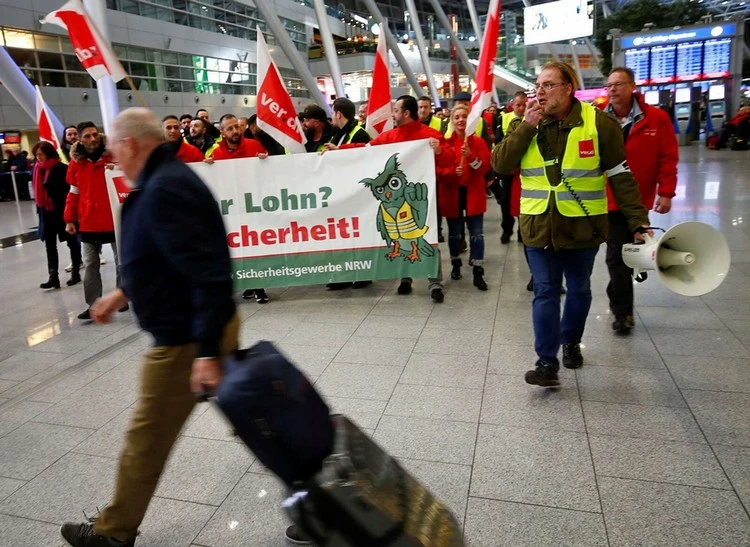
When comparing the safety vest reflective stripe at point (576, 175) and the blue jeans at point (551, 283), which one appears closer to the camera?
the safety vest reflective stripe at point (576, 175)

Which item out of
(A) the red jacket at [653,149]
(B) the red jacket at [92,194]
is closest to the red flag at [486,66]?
(A) the red jacket at [653,149]

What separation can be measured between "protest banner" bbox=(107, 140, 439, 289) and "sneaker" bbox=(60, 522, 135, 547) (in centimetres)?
359

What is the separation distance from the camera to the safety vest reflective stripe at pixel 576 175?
11.3 feet

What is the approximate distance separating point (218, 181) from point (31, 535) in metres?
4.01

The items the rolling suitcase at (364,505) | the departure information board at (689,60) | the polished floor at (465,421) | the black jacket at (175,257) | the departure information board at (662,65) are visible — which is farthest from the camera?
the departure information board at (662,65)

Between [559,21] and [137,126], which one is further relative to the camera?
[559,21]

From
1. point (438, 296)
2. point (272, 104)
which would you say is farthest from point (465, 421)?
point (272, 104)

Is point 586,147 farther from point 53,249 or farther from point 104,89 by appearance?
point 104,89

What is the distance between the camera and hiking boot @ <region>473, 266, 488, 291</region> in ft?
20.3

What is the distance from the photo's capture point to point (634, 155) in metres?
4.59

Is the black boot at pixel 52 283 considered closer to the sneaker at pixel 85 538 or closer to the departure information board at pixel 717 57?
the sneaker at pixel 85 538

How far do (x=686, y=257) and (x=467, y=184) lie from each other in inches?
105

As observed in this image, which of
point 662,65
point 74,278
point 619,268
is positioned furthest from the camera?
point 662,65

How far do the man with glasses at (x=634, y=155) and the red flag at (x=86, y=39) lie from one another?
5.19 metres
